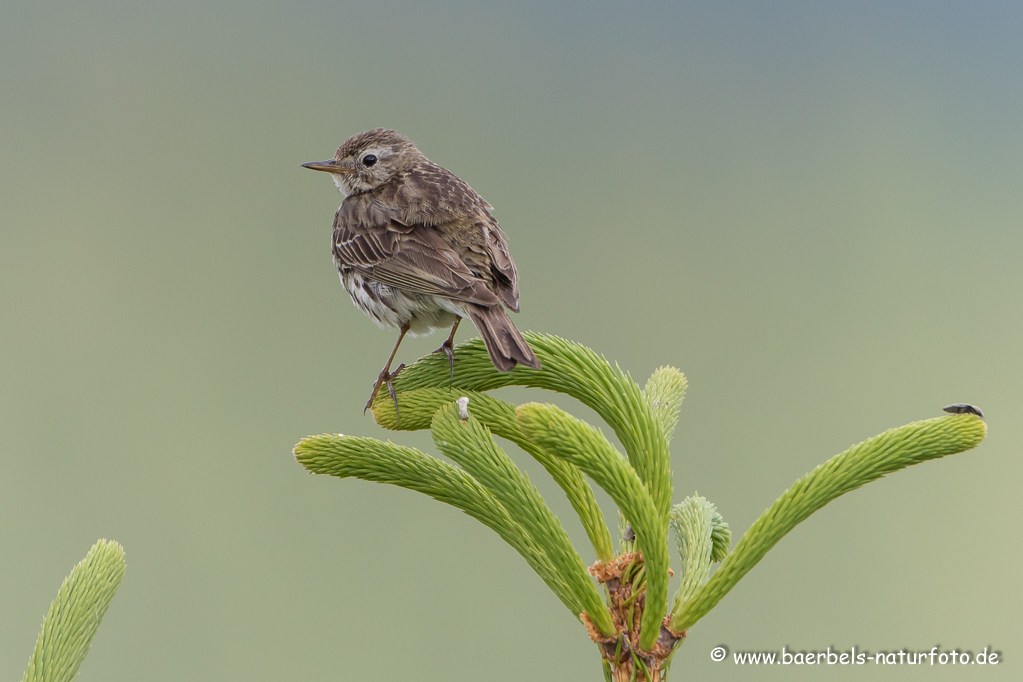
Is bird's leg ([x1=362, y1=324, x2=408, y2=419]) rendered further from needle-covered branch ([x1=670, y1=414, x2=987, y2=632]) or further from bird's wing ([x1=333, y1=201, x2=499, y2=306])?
needle-covered branch ([x1=670, y1=414, x2=987, y2=632])

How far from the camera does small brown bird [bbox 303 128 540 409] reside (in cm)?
359

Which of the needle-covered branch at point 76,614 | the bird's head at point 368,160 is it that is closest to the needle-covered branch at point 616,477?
the needle-covered branch at point 76,614

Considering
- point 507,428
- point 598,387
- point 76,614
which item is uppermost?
point 598,387

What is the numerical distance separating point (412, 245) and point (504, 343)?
1.53 meters

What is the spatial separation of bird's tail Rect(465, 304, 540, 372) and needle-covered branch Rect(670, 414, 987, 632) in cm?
70

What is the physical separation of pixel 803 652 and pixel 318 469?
146 centimetres

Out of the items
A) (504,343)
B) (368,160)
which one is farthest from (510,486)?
(368,160)

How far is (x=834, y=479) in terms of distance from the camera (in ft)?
6.58

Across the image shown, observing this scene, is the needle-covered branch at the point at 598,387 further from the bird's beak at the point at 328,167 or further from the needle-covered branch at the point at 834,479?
the bird's beak at the point at 328,167

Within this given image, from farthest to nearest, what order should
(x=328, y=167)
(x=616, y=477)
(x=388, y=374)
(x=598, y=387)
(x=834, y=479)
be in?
(x=328, y=167)
(x=388, y=374)
(x=598, y=387)
(x=834, y=479)
(x=616, y=477)

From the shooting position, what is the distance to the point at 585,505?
220cm

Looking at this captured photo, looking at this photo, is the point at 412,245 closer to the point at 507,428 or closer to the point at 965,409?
the point at 507,428

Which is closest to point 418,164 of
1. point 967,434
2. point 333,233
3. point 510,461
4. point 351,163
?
point 351,163

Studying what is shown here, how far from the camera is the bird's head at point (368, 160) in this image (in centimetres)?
486
